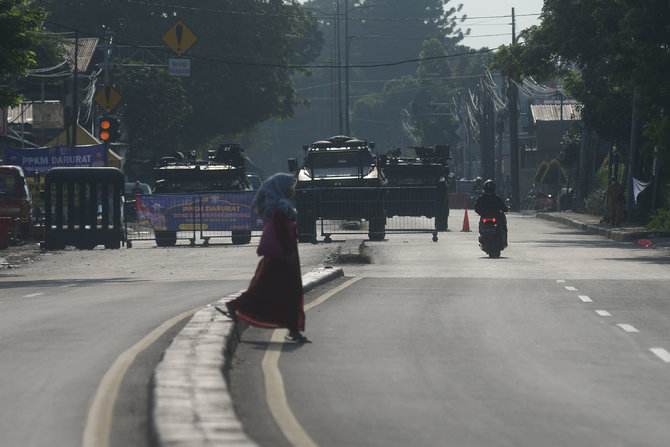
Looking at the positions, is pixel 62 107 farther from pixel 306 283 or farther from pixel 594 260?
pixel 306 283

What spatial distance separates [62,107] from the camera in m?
54.4

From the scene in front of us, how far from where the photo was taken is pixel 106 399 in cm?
851

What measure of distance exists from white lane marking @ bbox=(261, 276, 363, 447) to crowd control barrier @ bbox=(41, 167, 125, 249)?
19531 mm

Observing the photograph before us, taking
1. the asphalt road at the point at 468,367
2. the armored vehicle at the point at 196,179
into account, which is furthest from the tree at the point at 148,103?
the asphalt road at the point at 468,367

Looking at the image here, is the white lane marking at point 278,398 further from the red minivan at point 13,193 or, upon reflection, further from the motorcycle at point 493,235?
the red minivan at point 13,193

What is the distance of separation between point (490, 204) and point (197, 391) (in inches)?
753

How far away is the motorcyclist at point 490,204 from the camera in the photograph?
26.3 m

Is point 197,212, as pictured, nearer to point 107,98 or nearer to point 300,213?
point 300,213

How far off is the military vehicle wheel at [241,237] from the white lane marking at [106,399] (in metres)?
22.6

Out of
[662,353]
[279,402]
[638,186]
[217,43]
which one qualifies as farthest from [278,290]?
[217,43]

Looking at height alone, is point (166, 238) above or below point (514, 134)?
below

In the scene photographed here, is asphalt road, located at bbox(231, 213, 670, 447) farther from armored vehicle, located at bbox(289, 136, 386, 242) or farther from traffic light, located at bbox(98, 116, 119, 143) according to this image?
traffic light, located at bbox(98, 116, 119, 143)

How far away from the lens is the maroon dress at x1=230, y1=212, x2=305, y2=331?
1145 centimetres

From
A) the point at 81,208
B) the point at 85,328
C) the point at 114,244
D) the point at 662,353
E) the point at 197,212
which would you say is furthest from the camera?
the point at 197,212
